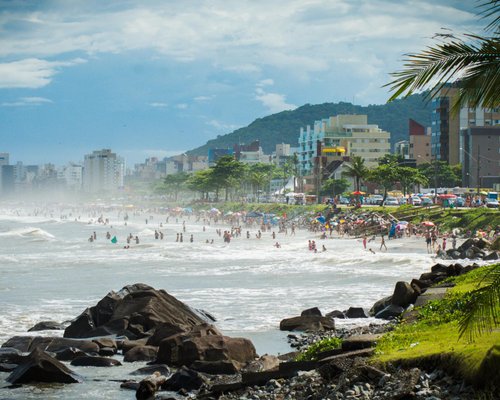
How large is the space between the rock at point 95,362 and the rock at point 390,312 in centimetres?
972

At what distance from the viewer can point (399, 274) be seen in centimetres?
4991

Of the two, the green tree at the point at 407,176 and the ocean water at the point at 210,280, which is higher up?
the green tree at the point at 407,176

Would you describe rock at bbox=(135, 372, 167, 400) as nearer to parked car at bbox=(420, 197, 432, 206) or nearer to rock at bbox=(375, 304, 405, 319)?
rock at bbox=(375, 304, 405, 319)

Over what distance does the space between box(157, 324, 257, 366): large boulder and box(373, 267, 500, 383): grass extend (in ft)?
14.3

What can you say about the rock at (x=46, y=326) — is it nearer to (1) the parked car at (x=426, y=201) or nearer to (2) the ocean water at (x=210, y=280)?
(2) the ocean water at (x=210, y=280)

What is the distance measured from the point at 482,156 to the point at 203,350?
123m

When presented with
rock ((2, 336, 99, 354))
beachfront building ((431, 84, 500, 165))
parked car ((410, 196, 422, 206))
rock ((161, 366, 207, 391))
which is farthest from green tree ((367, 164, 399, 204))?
rock ((161, 366, 207, 391))

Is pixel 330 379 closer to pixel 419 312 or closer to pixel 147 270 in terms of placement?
pixel 419 312

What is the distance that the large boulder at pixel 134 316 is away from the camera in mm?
27000

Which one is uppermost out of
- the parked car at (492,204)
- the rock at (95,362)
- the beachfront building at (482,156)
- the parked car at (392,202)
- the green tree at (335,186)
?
the beachfront building at (482,156)

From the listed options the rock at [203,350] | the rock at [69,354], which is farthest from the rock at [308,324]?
the rock at [69,354]

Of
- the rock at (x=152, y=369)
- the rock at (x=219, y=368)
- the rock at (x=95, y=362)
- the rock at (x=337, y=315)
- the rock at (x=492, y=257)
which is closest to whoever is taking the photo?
the rock at (x=219, y=368)

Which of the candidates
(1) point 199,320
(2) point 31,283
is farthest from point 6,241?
(1) point 199,320

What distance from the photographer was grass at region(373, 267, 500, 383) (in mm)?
12898
